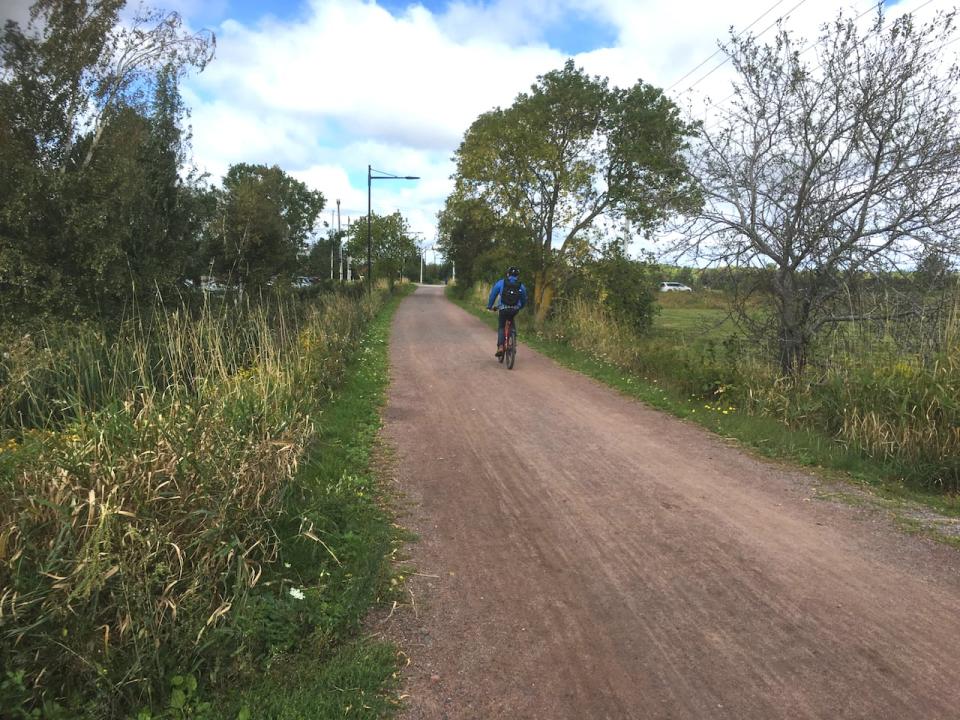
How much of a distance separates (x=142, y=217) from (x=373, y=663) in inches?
841

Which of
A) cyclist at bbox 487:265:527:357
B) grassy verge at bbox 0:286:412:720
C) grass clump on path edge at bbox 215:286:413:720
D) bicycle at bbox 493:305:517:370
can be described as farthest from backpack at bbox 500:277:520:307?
grassy verge at bbox 0:286:412:720

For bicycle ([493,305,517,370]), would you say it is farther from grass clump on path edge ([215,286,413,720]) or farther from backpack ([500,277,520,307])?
grass clump on path edge ([215,286,413,720])

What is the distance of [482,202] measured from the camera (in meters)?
18.0

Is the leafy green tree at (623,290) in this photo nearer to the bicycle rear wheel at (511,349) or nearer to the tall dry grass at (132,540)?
the bicycle rear wheel at (511,349)

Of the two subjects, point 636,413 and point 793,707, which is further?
point 636,413

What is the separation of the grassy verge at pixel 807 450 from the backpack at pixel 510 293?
2284mm

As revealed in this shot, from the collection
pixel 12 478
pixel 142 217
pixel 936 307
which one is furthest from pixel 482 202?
pixel 12 478

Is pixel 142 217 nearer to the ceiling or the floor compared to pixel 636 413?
nearer to the ceiling

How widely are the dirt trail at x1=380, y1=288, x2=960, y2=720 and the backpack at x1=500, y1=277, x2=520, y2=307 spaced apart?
5152 mm

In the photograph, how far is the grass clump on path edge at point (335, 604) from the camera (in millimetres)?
2381

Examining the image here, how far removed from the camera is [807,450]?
590cm

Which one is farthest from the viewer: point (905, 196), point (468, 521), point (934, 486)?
point (905, 196)

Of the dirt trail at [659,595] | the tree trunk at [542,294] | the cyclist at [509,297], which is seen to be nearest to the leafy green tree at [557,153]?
the tree trunk at [542,294]

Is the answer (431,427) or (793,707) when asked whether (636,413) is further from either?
(793,707)
